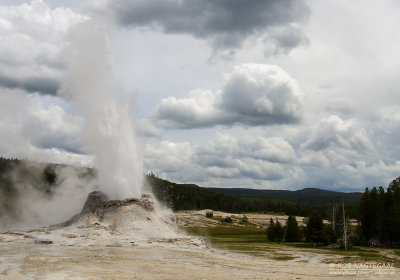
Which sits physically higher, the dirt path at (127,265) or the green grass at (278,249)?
the dirt path at (127,265)

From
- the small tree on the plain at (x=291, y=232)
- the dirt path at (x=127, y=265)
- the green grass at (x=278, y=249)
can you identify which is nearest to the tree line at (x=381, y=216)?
the green grass at (x=278, y=249)

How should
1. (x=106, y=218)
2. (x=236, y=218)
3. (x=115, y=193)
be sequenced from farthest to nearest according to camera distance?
(x=236, y=218), (x=115, y=193), (x=106, y=218)

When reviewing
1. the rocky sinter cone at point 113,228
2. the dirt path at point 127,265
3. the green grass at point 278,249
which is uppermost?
the rocky sinter cone at point 113,228

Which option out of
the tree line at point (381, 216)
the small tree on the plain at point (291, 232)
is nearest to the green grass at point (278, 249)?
the small tree on the plain at point (291, 232)

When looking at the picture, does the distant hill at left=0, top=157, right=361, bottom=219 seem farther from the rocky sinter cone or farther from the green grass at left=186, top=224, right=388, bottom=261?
the green grass at left=186, top=224, right=388, bottom=261

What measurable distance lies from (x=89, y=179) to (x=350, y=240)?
1625 inches

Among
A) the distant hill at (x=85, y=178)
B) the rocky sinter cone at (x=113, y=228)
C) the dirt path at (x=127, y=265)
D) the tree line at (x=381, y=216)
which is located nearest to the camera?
the dirt path at (x=127, y=265)

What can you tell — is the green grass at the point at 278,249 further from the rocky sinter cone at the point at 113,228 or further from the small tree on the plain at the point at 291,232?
the rocky sinter cone at the point at 113,228

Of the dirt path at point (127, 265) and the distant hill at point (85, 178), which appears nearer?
the dirt path at point (127, 265)

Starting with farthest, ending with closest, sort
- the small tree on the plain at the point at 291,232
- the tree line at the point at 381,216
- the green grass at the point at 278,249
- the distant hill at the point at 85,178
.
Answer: the distant hill at the point at 85,178, the small tree on the plain at the point at 291,232, the tree line at the point at 381,216, the green grass at the point at 278,249

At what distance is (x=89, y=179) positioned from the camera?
2167 inches

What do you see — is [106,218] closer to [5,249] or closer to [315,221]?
[5,249]

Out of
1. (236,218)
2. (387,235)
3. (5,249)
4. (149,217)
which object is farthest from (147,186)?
(236,218)

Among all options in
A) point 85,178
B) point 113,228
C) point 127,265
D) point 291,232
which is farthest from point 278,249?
point 85,178
